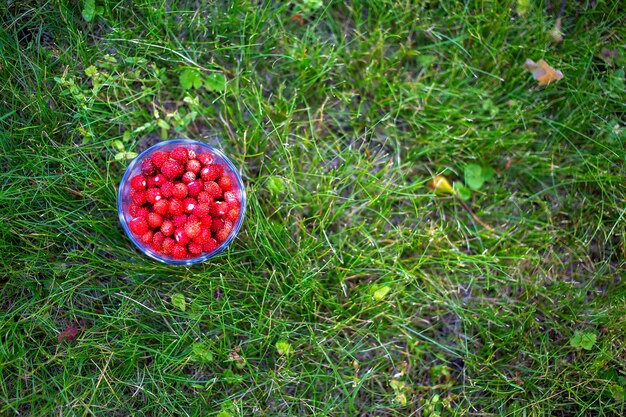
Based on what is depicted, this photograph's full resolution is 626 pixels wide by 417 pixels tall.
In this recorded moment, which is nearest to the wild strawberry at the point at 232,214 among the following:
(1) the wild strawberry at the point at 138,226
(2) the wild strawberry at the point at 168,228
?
(2) the wild strawberry at the point at 168,228

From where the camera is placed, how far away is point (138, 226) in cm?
207

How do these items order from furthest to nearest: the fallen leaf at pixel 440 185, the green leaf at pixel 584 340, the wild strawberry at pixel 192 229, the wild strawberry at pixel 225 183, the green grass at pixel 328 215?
the fallen leaf at pixel 440 185 → the green leaf at pixel 584 340 → the green grass at pixel 328 215 → the wild strawberry at pixel 225 183 → the wild strawberry at pixel 192 229

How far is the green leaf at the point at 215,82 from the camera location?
7.91 ft

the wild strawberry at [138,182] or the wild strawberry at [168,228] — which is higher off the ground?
the wild strawberry at [138,182]

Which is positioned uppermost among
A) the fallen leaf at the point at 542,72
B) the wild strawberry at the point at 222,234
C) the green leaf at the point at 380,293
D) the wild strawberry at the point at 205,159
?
the fallen leaf at the point at 542,72

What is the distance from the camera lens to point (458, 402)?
7.89ft

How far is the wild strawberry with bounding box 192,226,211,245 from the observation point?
6.79ft

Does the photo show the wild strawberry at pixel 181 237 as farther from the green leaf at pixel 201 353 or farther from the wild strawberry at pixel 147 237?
the green leaf at pixel 201 353

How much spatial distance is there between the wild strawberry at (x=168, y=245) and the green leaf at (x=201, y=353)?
0.42 m

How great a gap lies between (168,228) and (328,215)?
71 cm

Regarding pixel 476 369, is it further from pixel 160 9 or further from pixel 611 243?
pixel 160 9

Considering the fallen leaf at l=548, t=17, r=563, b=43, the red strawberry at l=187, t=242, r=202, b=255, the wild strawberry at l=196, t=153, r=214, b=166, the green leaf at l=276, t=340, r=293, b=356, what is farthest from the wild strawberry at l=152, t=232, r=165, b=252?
the fallen leaf at l=548, t=17, r=563, b=43

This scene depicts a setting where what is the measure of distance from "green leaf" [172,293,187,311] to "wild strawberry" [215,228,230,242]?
1.03 feet

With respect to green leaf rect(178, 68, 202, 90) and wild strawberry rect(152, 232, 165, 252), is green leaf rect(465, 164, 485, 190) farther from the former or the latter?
wild strawberry rect(152, 232, 165, 252)
